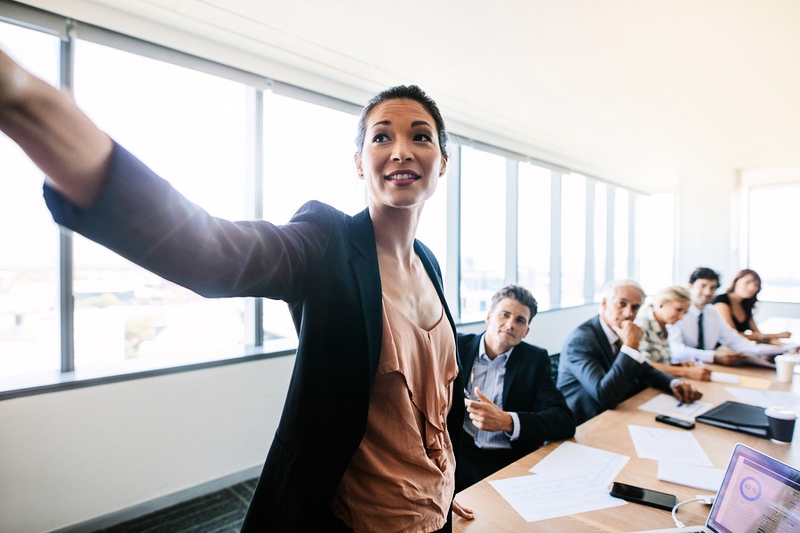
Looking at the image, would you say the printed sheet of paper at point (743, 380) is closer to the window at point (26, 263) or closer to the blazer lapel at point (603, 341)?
the blazer lapel at point (603, 341)

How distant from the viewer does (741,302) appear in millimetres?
4430

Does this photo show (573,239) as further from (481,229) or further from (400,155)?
(400,155)

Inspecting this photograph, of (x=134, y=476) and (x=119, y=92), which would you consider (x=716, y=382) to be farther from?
(x=119, y=92)

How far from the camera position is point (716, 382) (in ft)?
9.07

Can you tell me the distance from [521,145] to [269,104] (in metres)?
3.37

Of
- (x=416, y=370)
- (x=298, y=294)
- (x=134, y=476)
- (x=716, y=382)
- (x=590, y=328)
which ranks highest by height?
(x=298, y=294)

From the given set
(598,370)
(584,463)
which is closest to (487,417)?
(584,463)

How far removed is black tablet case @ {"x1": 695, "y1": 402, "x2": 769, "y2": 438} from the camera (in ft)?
6.12

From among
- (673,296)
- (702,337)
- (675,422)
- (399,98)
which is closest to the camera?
(399,98)

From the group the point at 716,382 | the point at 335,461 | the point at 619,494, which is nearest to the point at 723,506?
the point at 619,494

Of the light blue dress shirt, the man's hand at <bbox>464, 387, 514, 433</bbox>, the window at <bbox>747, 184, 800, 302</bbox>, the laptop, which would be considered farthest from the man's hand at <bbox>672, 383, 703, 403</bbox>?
the window at <bbox>747, 184, 800, 302</bbox>

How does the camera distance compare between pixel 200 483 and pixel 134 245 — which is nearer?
pixel 134 245

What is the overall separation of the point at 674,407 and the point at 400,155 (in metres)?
2.16

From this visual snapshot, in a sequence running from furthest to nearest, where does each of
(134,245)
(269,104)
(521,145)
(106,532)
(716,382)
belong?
(521,145) < (269,104) < (716,382) < (106,532) < (134,245)
